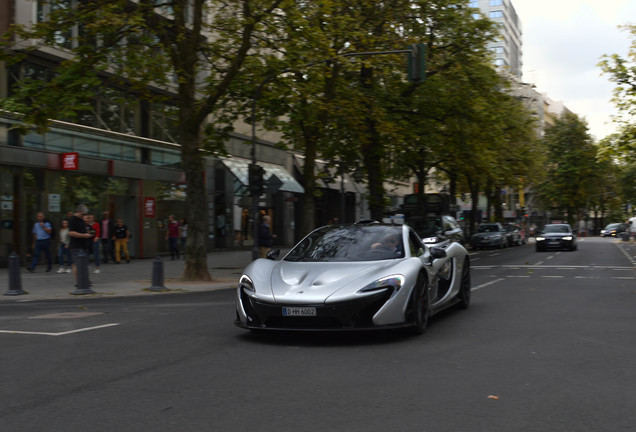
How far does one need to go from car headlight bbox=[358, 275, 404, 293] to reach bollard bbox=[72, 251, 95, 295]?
885 cm

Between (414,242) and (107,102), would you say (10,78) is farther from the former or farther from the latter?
(414,242)

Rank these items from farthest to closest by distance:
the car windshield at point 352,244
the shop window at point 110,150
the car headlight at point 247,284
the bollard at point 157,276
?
the shop window at point 110,150
the bollard at point 157,276
the car windshield at point 352,244
the car headlight at point 247,284

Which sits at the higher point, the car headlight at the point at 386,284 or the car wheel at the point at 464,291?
the car headlight at the point at 386,284

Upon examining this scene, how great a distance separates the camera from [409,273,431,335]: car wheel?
7.73 m

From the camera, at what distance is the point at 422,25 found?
89.0 ft

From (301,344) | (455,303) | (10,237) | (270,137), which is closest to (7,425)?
(301,344)

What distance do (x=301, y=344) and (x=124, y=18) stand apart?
11.0 meters

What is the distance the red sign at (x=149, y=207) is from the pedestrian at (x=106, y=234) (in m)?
2.23

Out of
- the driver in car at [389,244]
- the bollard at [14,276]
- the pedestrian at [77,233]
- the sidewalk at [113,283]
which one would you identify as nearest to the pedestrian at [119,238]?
the sidewalk at [113,283]

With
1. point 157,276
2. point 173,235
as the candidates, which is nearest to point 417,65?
point 157,276

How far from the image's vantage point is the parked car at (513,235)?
51247 millimetres

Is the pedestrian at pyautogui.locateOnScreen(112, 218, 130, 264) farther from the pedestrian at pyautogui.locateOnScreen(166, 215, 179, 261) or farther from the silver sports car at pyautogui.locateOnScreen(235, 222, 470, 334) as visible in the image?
the silver sports car at pyautogui.locateOnScreen(235, 222, 470, 334)

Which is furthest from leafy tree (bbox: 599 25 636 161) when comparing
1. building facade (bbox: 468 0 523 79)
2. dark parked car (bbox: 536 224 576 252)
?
building facade (bbox: 468 0 523 79)

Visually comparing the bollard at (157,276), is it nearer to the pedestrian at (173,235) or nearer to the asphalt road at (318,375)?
the asphalt road at (318,375)
